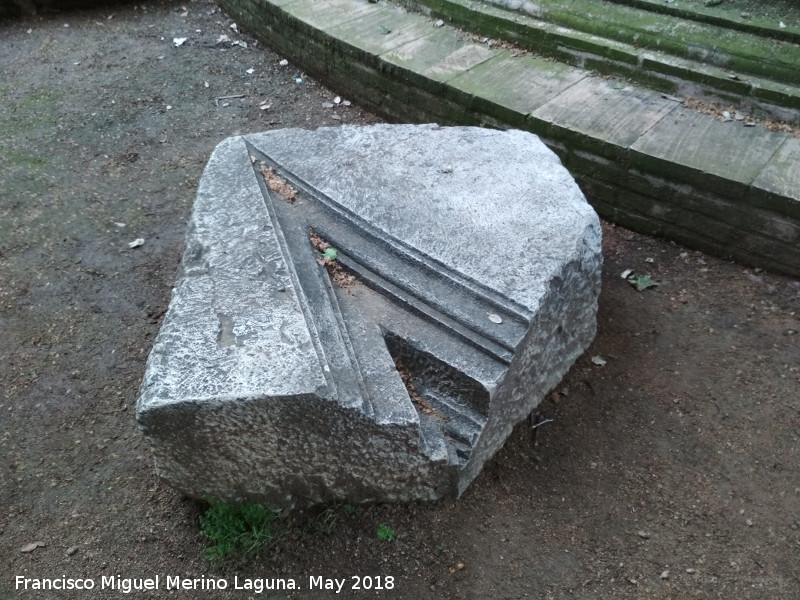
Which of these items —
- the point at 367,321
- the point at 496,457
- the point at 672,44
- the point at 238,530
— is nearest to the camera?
the point at 238,530

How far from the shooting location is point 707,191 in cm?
325

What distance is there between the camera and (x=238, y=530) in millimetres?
2309

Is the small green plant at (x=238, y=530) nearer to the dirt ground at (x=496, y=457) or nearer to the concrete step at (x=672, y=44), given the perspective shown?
the dirt ground at (x=496, y=457)

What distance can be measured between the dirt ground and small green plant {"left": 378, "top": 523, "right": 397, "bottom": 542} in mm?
20

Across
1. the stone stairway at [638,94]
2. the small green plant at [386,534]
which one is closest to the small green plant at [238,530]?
the small green plant at [386,534]

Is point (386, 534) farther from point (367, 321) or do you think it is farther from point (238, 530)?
point (367, 321)

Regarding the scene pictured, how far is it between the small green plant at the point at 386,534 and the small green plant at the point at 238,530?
351mm

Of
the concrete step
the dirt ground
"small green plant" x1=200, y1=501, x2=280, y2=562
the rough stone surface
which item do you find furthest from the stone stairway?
"small green plant" x1=200, y1=501, x2=280, y2=562

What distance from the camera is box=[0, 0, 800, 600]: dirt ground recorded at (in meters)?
2.29

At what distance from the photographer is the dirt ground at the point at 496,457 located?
229 cm

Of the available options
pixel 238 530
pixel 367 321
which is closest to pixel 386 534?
pixel 238 530

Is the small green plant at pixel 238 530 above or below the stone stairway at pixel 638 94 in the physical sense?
below

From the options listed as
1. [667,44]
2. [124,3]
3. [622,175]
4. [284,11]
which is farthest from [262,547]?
[124,3]

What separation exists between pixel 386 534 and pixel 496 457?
0.54m
